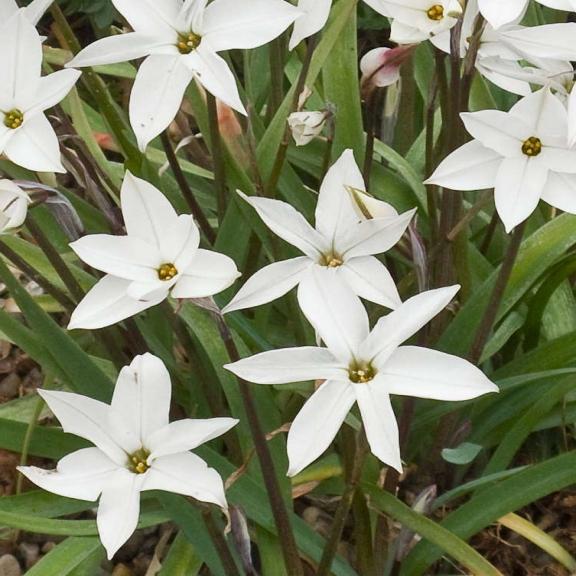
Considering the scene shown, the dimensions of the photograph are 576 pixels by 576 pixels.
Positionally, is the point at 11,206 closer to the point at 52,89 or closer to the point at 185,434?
the point at 52,89

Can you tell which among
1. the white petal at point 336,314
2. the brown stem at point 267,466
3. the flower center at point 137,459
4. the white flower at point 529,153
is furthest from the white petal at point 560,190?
the flower center at point 137,459

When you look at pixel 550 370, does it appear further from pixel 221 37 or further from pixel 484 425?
pixel 221 37

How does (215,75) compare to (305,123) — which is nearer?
(215,75)

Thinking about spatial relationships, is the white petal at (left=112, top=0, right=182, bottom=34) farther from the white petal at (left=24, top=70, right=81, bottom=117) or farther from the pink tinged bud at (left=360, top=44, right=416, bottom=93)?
the pink tinged bud at (left=360, top=44, right=416, bottom=93)

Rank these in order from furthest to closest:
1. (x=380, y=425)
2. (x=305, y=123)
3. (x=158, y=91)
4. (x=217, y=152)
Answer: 1. (x=217, y=152)
2. (x=305, y=123)
3. (x=158, y=91)
4. (x=380, y=425)

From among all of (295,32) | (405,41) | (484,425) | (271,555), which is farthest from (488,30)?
(271,555)

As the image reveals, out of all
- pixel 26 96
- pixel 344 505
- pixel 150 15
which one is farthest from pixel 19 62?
pixel 344 505

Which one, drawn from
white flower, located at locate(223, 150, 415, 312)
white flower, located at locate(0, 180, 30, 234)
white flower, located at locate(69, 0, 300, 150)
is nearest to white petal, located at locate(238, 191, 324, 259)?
white flower, located at locate(223, 150, 415, 312)
